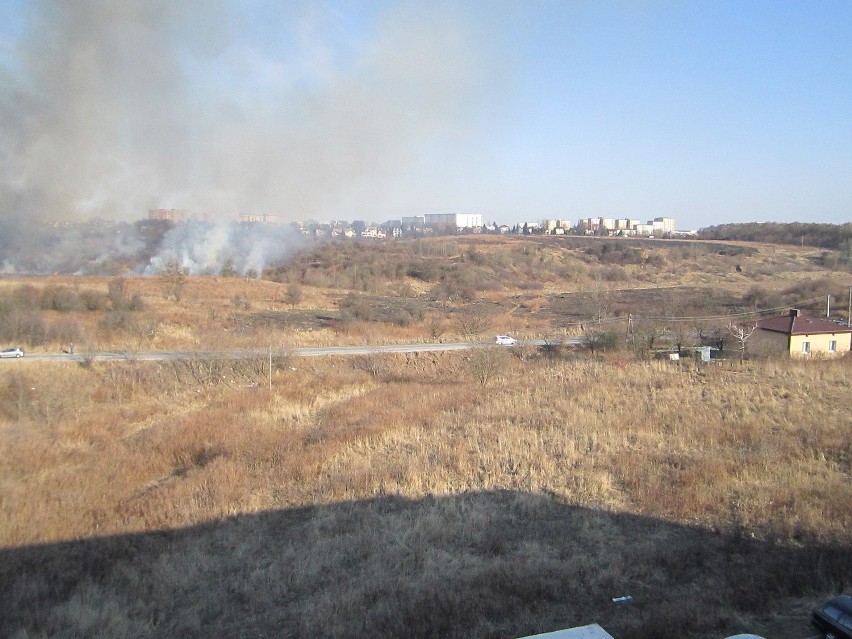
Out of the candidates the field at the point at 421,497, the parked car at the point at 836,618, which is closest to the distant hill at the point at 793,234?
the field at the point at 421,497

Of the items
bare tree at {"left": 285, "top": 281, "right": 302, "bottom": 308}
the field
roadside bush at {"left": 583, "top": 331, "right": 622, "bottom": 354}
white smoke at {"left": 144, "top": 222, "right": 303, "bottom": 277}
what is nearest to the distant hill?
roadside bush at {"left": 583, "top": 331, "right": 622, "bottom": 354}

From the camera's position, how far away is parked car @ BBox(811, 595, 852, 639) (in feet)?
9.32

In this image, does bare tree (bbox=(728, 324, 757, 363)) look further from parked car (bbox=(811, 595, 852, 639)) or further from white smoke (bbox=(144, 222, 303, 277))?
white smoke (bbox=(144, 222, 303, 277))

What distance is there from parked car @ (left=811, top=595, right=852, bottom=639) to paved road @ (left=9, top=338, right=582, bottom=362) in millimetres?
14000

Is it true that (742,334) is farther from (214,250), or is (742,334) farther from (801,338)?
(214,250)

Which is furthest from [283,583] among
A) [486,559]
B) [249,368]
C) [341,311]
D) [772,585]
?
[341,311]

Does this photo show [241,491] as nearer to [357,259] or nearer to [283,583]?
[283,583]

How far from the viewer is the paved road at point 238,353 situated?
16.0 meters

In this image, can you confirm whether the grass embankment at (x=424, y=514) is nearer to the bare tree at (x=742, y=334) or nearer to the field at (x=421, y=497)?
the field at (x=421, y=497)

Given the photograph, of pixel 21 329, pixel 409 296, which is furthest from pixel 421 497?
pixel 409 296

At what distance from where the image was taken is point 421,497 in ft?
22.8

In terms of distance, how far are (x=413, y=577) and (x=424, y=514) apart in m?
1.39

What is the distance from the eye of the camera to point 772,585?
4.56m

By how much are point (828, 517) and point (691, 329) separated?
19.4m
